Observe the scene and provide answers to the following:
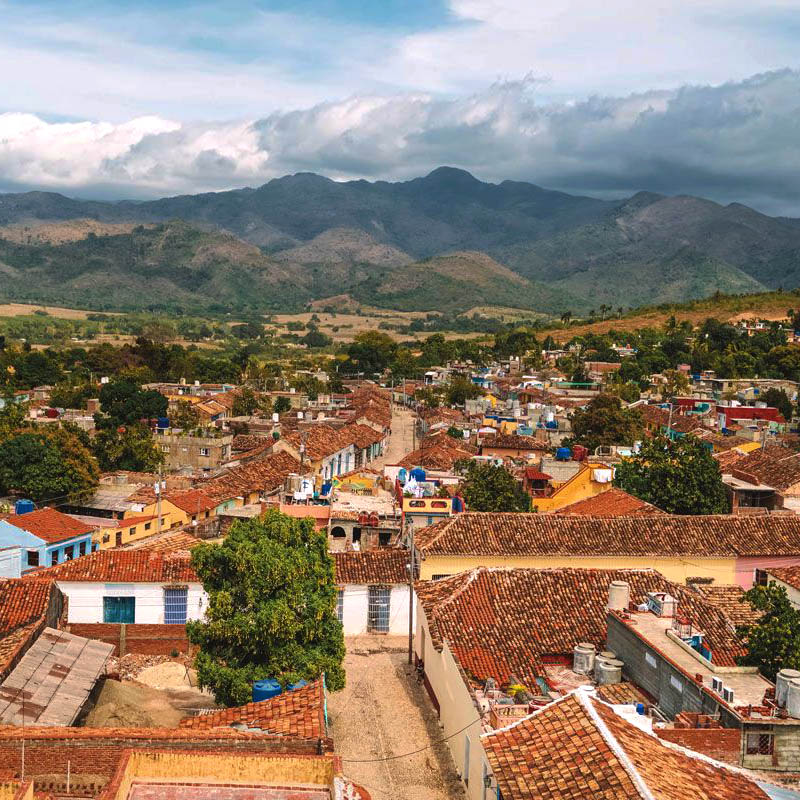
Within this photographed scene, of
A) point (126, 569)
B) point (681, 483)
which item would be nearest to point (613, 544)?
point (681, 483)

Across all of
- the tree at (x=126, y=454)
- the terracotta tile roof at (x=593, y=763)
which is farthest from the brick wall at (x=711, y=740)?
the tree at (x=126, y=454)

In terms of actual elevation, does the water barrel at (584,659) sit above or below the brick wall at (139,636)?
above

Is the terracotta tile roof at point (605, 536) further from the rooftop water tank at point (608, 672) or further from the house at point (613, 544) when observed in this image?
the rooftop water tank at point (608, 672)

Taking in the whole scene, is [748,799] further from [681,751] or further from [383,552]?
[383,552]

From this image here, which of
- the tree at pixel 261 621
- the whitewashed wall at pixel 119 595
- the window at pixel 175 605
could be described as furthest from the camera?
the window at pixel 175 605

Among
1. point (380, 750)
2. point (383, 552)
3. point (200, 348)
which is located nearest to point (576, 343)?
point (200, 348)

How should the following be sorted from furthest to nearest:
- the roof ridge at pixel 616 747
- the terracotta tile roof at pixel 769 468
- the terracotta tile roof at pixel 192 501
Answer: the terracotta tile roof at pixel 769 468
the terracotta tile roof at pixel 192 501
the roof ridge at pixel 616 747

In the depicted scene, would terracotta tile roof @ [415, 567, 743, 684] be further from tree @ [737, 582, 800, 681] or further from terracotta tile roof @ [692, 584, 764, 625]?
tree @ [737, 582, 800, 681]

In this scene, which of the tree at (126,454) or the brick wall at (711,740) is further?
the tree at (126,454)

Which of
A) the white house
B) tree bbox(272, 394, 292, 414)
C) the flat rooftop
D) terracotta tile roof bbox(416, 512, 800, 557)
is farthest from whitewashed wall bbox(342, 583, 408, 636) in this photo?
tree bbox(272, 394, 292, 414)
